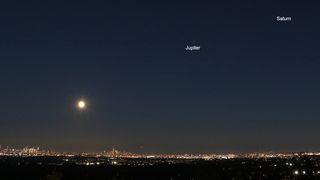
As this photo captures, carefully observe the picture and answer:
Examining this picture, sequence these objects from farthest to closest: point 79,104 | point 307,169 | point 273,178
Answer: point 273,178 → point 307,169 → point 79,104

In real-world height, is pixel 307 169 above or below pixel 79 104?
below

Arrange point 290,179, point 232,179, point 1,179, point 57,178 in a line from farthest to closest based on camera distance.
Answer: point 1,179
point 290,179
point 232,179
point 57,178

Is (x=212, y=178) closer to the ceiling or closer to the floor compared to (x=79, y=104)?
closer to the floor

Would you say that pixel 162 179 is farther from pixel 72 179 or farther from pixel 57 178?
pixel 57 178

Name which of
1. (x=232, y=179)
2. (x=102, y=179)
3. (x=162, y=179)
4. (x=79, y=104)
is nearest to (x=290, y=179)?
(x=232, y=179)

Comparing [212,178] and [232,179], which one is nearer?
[212,178]

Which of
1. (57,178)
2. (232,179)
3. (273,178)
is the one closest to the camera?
(57,178)

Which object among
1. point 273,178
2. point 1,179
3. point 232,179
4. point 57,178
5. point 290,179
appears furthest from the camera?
point 1,179

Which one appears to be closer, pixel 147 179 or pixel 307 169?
pixel 307 169

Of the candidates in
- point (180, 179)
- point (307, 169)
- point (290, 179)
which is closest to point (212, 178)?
point (307, 169)

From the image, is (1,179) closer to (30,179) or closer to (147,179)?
(30,179)
